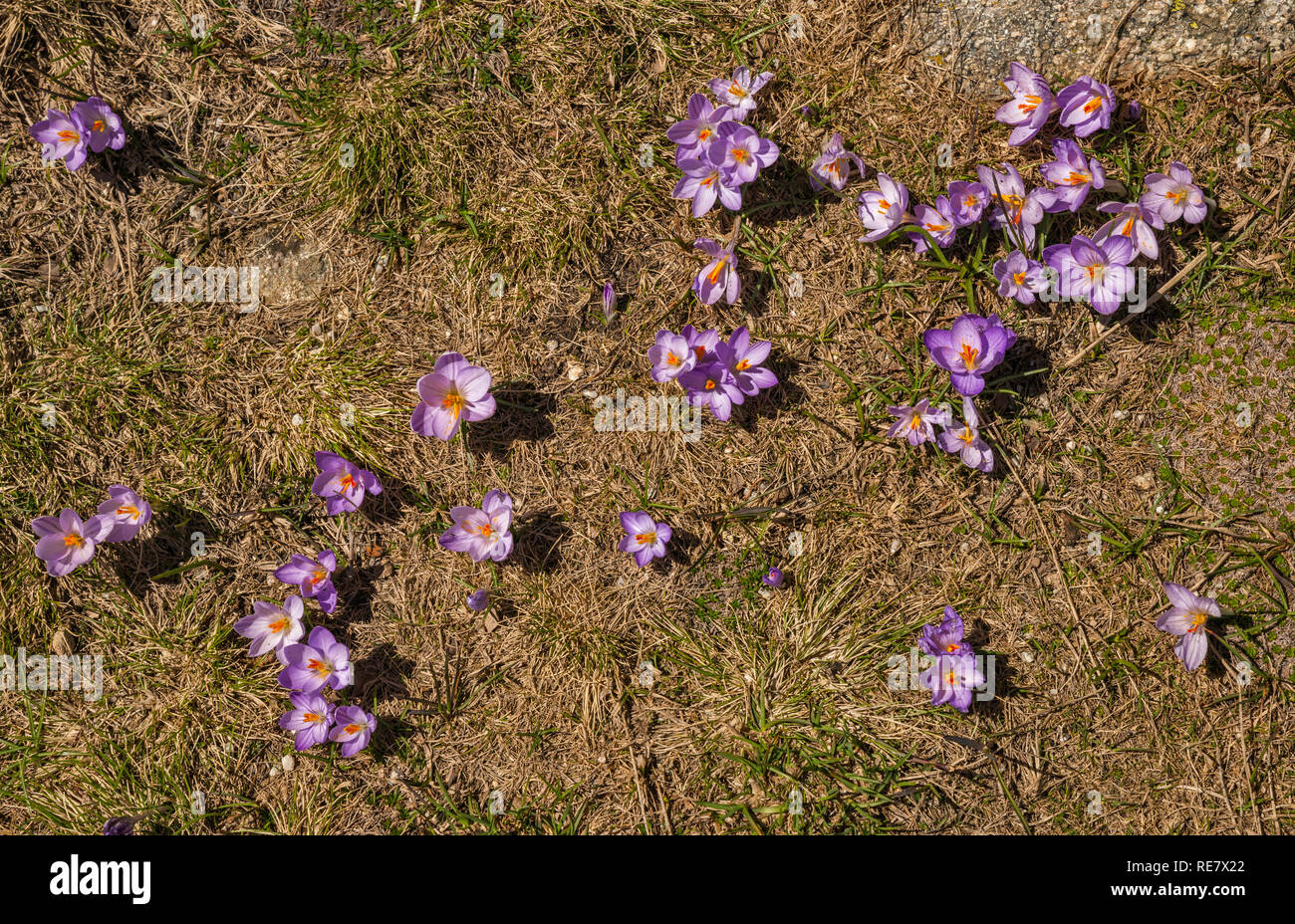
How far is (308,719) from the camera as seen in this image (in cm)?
290

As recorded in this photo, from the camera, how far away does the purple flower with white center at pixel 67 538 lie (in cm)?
290

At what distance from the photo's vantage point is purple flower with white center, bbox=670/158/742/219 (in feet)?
9.55

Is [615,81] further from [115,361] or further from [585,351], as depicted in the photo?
[115,361]

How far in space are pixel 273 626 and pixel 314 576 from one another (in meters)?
0.25

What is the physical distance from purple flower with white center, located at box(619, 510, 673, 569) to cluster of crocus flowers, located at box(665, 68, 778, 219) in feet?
3.80

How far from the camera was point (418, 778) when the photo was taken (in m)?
3.00

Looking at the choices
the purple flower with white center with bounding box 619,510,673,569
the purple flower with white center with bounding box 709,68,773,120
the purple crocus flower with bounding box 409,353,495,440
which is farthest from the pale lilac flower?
the purple flower with white center with bounding box 709,68,773,120

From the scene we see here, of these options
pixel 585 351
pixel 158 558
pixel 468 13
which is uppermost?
pixel 468 13

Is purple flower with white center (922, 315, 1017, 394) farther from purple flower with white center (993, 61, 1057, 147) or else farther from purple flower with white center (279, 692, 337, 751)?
purple flower with white center (279, 692, 337, 751)

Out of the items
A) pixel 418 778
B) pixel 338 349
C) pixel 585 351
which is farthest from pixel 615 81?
pixel 418 778

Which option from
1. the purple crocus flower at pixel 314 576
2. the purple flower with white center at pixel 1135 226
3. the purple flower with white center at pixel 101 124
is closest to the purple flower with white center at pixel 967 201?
the purple flower with white center at pixel 1135 226

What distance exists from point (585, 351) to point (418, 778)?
5.76 feet

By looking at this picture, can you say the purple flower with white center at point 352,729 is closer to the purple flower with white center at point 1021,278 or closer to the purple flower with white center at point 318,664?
the purple flower with white center at point 318,664

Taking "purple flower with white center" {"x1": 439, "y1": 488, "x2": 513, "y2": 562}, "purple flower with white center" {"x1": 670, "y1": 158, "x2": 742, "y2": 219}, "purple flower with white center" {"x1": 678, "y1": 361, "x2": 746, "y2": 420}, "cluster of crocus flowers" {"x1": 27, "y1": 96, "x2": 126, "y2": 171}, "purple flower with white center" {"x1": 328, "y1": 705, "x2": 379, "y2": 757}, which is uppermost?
"cluster of crocus flowers" {"x1": 27, "y1": 96, "x2": 126, "y2": 171}
